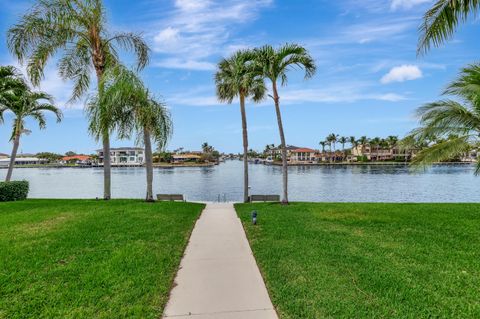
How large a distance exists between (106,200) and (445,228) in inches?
551

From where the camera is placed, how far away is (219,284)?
4816mm

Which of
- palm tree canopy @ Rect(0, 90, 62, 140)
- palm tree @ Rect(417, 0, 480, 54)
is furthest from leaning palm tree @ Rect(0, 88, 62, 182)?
palm tree @ Rect(417, 0, 480, 54)

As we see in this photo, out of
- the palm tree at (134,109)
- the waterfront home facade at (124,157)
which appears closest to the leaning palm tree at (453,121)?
the palm tree at (134,109)

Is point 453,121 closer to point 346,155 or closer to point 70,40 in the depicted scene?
point 70,40

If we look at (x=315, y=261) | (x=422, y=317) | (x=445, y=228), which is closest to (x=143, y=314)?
(x=315, y=261)

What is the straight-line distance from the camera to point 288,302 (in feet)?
13.6

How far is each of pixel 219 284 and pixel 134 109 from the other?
10.1 meters

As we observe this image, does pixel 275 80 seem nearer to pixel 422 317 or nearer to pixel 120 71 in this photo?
pixel 120 71

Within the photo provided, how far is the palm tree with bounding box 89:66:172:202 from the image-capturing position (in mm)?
12172

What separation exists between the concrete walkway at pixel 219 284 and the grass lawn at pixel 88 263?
26 centimetres

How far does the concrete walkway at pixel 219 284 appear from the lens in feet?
13.1

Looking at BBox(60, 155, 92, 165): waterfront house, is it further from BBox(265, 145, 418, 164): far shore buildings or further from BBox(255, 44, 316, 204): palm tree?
BBox(255, 44, 316, 204): palm tree

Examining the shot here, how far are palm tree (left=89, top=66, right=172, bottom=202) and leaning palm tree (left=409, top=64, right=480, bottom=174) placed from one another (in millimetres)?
10207

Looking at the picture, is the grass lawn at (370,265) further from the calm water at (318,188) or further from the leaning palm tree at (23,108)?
the leaning palm tree at (23,108)
